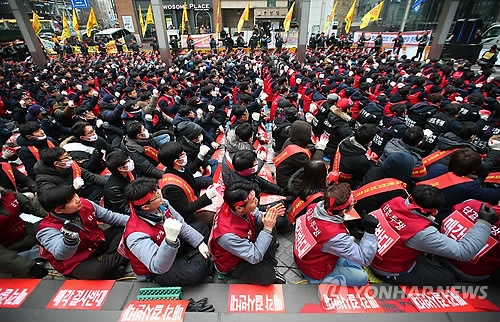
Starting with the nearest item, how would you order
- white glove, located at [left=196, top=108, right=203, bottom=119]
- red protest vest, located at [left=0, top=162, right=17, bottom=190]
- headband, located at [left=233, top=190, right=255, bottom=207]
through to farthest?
1. headband, located at [left=233, top=190, right=255, bottom=207]
2. red protest vest, located at [left=0, top=162, right=17, bottom=190]
3. white glove, located at [left=196, top=108, right=203, bottom=119]

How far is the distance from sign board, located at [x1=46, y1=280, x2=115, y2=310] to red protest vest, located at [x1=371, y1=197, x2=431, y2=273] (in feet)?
10.2

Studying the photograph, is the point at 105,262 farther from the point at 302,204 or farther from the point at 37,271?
the point at 302,204

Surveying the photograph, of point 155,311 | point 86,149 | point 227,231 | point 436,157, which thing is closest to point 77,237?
point 155,311

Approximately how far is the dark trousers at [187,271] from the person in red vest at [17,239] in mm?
1538

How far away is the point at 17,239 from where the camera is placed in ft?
10.2

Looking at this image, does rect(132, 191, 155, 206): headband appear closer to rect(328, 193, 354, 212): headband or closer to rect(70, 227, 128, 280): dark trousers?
rect(70, 227, 128, 280): dark trousers

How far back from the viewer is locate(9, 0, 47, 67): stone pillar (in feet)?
46.5

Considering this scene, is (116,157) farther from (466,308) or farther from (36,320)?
(466,308)

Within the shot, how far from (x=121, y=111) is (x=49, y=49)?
24.5 metres

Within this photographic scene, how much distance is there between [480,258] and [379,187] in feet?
3.91

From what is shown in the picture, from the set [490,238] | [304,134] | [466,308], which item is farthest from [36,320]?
[490,238]

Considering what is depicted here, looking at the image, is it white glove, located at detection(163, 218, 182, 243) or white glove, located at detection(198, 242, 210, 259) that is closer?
white glove, located at detection(163, 218, 182, 243)

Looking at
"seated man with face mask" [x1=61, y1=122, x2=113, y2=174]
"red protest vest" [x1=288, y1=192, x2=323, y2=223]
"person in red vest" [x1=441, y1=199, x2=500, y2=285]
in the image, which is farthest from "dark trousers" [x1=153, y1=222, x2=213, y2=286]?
"person in red vest" [x1=441, y1=199, x2=500, y2=285]

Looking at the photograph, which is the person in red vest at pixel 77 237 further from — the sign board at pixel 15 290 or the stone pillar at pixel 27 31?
the stone pillar at pixel 27 31
